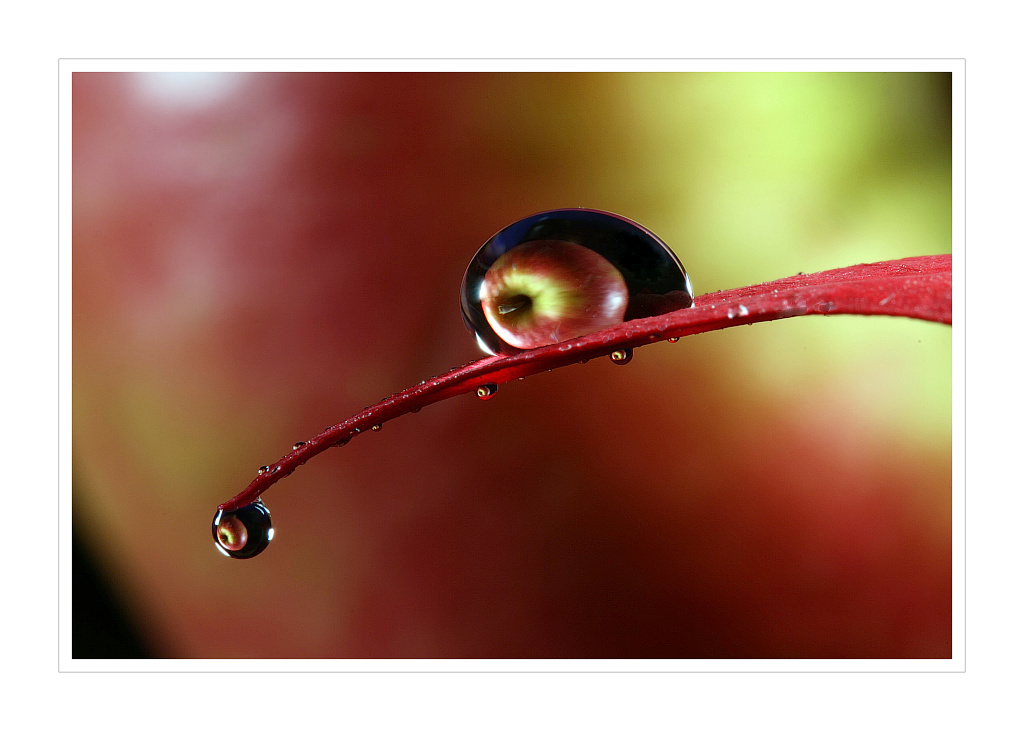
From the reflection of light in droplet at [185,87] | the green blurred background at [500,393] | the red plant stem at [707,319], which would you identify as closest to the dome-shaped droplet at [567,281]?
the red plant stem at [707,319]

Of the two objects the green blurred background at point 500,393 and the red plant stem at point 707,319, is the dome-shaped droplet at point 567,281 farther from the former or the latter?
the green blurred background at point 500,393

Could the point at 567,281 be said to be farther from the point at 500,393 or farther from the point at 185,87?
the point at 185,87

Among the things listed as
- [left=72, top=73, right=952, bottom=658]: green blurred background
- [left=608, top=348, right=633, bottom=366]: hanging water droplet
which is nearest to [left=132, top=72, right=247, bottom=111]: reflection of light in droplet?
[left=72, top=73, right=952, bottom=658]: green blurred background

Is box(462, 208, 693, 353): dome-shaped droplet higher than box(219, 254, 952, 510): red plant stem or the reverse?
higher

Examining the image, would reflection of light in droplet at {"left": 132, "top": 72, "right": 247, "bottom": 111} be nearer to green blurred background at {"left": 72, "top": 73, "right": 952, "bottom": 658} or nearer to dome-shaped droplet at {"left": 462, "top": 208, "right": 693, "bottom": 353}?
green blurred background at {"left": 72, "top": 73, "right": 952, "bottom": 658}
